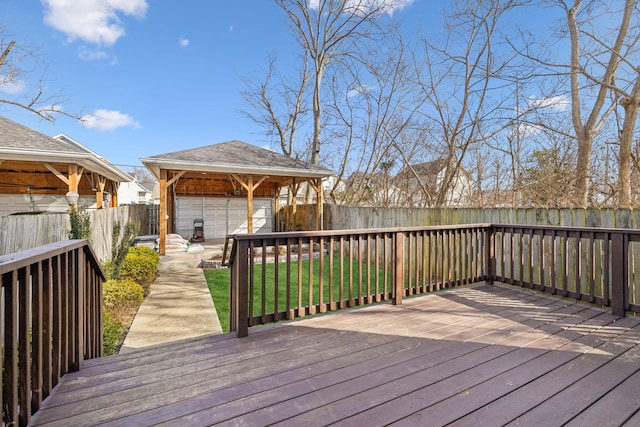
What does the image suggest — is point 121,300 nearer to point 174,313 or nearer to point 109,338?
point 174,313

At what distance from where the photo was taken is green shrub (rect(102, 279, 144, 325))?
14.0 feet

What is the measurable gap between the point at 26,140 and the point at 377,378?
839 cm

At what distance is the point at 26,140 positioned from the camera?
6.52m

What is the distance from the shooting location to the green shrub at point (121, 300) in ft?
14.0

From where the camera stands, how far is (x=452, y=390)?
6.07 feet

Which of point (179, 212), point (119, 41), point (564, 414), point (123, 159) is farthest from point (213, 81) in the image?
point (123, 159)

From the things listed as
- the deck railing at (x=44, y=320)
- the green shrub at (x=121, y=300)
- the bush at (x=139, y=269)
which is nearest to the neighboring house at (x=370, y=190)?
the bush at (x=139, y=269)

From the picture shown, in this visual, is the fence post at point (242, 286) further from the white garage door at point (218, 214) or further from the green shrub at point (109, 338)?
the white garage door at point (218, 214)

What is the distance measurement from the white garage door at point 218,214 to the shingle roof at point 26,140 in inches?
253

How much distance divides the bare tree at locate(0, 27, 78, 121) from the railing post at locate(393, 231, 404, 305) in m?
11.5

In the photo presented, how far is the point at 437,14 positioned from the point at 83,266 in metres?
8.85

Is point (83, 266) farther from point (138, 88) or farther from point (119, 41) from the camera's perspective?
point (138, 88)

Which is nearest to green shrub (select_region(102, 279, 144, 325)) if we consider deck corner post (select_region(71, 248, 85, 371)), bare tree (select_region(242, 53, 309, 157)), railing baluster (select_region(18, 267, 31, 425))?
deck corner post (select_region(71, 248, 85, 371))

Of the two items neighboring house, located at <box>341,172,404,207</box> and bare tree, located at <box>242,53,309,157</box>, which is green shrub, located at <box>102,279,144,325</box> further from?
bare tree, located at <box>242,53,309,157</box>
